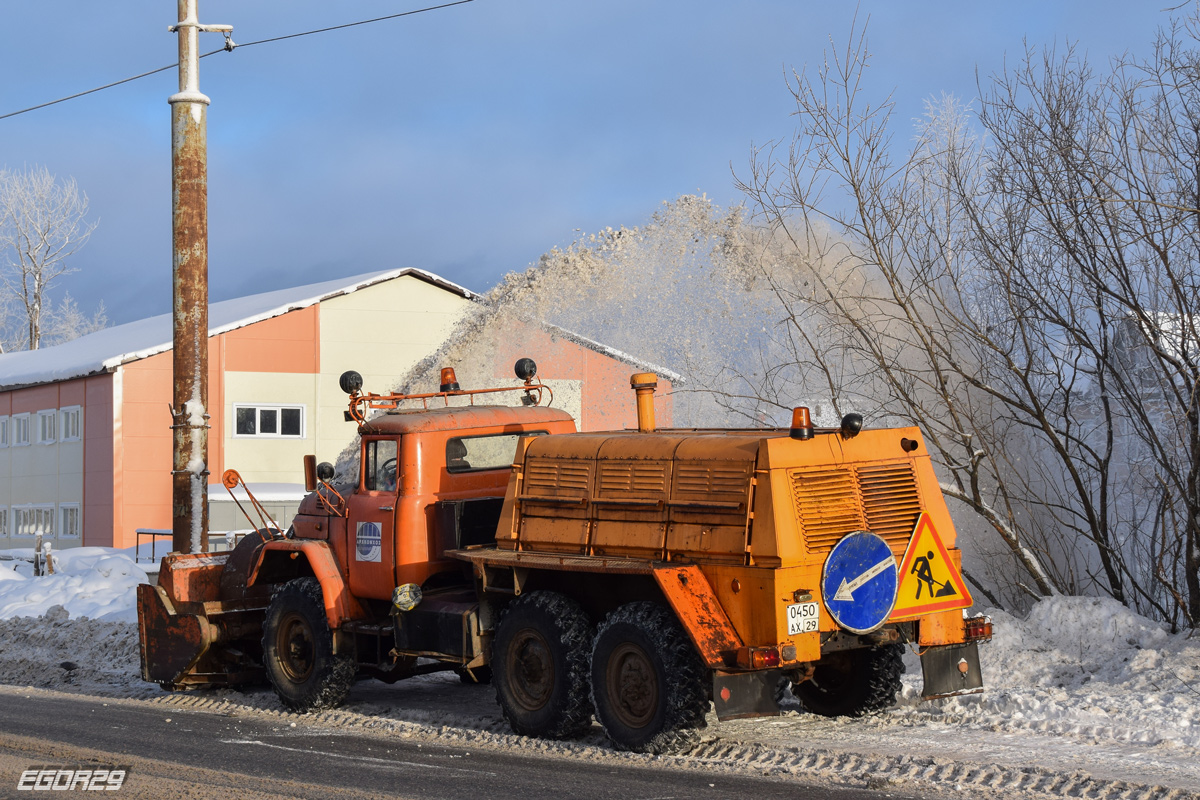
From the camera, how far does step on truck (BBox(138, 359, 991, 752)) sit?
745 cm

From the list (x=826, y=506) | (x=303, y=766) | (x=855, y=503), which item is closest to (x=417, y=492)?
(x=303, y=766)

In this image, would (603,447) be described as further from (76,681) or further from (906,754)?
(76,681)

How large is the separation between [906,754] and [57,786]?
5.03m

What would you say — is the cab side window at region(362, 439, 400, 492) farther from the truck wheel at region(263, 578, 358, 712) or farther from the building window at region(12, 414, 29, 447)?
the building window at region(12, 414, 29, 447)

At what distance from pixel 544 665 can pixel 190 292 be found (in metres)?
5.88

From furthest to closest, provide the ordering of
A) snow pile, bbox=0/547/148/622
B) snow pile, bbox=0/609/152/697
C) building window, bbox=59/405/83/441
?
building window, bbox=59/405/83/441
snow pile, bbox=0/547/148/622
snow pile, bbox=0/609/152/697

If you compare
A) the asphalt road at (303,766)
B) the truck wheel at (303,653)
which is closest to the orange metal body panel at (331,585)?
the truck wheel at (303,653)

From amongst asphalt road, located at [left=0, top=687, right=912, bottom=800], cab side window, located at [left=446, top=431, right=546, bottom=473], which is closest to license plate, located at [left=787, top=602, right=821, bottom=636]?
asphalt road, located at [left=0, top=687, right=912, bottom=800]

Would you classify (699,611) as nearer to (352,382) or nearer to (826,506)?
(826,506)

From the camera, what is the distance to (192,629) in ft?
35.0

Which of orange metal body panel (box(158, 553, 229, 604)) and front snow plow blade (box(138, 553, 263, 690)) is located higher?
orange metal body panel (box(158, 553, 229, 604))

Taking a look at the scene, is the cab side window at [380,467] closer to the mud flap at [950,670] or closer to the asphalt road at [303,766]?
the asphalt road at [303,766]

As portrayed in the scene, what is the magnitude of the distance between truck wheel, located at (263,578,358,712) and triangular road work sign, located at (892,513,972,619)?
4.55 meters

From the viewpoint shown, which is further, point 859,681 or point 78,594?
point 78,594
